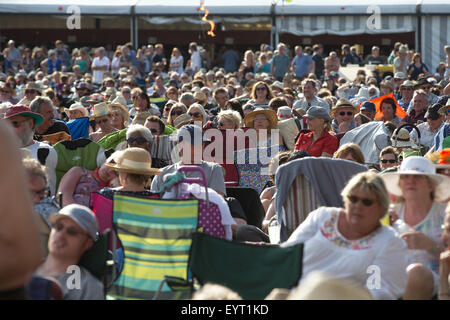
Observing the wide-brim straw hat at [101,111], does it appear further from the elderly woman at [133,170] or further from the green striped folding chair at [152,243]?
the green striped folding chair at [152,243]

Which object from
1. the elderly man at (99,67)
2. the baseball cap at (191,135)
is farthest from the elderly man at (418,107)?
the elderly man at (99,67)

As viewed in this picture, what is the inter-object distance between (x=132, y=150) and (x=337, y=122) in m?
5.38

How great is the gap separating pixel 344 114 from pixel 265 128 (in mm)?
1602

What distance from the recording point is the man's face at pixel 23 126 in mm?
7875

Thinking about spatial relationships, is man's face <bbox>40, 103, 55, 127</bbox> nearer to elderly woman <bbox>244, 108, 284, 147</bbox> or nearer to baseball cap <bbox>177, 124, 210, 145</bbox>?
elderly woman <bbox>244, 108, 284, 147</bbox>

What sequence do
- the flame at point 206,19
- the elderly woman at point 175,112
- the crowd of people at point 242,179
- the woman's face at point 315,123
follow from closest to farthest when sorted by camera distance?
the crowd of people at point 242,179
the woman's face at point 315,123
the elderly woman at point 175,112
the flame at point 206,19

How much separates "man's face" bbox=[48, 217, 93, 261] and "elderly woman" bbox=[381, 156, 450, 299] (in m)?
1.91

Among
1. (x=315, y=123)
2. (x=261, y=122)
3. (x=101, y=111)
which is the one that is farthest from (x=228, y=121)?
(x=101, y=111)

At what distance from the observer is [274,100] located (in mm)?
11844

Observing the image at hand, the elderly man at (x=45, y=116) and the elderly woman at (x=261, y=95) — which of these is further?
the elderly woman at (x=261, y=95)

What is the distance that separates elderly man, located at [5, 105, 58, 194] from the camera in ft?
25.0

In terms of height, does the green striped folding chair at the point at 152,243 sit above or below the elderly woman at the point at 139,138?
below

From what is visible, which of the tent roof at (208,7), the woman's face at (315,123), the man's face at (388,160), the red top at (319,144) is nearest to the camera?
the man's face at (388,160)

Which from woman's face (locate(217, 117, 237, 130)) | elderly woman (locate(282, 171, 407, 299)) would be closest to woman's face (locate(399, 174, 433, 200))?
elderly woman (locate(282, 171, 407, 299))
